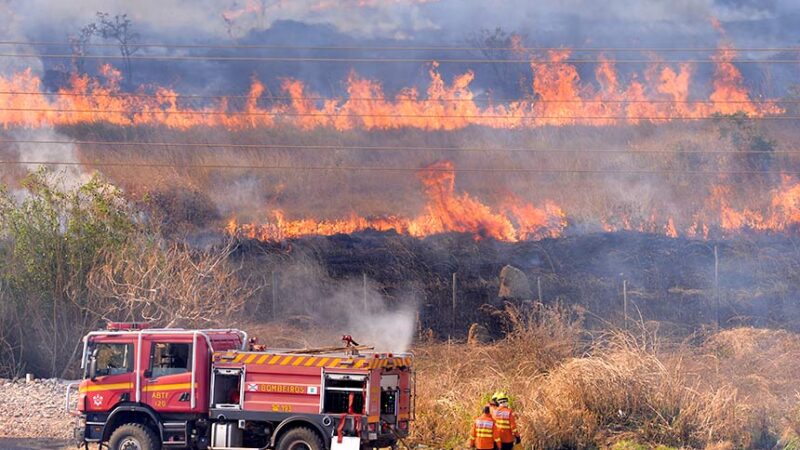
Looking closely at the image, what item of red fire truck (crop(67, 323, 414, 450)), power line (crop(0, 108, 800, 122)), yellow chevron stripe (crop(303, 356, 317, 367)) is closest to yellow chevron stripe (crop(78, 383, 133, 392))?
red fire truck (crop(67, 323, 414, 450))

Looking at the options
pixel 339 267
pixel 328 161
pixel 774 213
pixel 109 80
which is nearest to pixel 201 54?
pixel 109 80

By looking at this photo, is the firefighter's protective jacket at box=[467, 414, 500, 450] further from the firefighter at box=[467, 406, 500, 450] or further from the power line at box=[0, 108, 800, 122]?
the power line at box=[0, 108, 800, 122]

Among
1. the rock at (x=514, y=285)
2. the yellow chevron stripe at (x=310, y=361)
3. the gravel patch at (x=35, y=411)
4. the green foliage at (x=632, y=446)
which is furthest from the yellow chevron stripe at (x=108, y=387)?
the rock at (x=514, y=285)

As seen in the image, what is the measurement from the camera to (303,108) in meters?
45.9

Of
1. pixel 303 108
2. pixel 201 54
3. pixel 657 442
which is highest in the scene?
pixel 201 54

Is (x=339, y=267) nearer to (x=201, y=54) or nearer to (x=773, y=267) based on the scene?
(x=201, y=54)

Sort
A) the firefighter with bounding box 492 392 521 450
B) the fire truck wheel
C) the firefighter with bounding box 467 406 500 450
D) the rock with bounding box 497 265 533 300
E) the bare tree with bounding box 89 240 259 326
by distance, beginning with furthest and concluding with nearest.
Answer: the rock with bounding box 497 265 533 300 → the bare tree with bounding box 89 240 259 326 → the fire truck wheel → the firefighter with bounding box 492 392 521 450 → the firefighter with bounding box 467 406 500 450

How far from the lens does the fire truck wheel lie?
1791cm

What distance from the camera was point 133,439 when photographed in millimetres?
18531

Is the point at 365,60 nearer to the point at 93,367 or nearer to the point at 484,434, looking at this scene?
the point at 93,367

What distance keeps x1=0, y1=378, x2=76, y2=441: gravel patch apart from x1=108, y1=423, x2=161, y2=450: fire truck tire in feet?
15.6

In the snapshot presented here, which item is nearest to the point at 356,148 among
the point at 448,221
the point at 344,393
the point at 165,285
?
the point at 448,221

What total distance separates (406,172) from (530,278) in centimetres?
762

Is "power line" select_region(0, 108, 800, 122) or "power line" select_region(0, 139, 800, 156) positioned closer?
"power line" select_region(0, 139, 800, 156)
